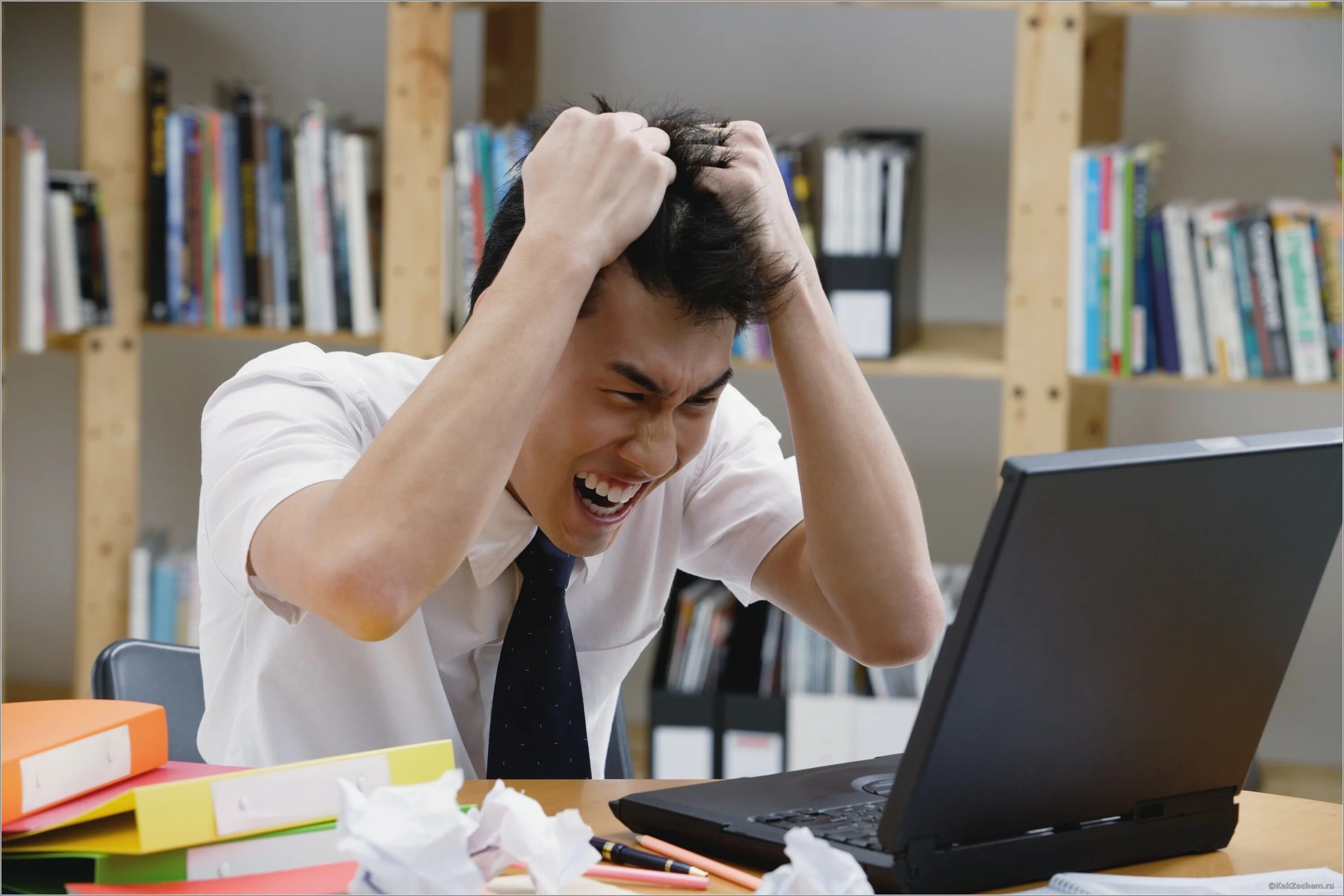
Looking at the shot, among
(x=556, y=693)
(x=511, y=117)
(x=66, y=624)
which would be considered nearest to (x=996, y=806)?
(x=556, y=693)

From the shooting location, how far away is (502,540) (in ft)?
3.89

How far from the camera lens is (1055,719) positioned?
0.76 metres

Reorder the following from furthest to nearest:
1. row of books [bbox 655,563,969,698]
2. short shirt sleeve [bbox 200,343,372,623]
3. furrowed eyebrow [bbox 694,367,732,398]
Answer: row of books [bbox 655,563,969,698] → furrowed eyebrow [bbox 694,367,732,398] → short shirt sleeve [bbox 200,343,372,623]

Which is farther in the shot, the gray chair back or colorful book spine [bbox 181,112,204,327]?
colorful book spine [bbox 181,112,204,327]

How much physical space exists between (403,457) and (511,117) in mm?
1821

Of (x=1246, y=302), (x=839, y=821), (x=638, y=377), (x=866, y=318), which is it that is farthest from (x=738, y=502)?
(x=1246, y=302)

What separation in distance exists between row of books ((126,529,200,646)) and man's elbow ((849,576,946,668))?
1604 mm

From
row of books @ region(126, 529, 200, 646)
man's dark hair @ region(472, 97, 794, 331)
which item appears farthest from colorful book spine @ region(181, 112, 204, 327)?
man's dark hair @ region(472, 97, 794, 331)

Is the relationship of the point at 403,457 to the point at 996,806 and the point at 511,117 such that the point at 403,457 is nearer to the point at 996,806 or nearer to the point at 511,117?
the point at 996,806

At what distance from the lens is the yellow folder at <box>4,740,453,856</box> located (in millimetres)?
697

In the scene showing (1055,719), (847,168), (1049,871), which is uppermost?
(847,168)

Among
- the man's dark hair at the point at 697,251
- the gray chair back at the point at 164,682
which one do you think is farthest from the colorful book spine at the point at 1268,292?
the gray chair back at the point at 164,682

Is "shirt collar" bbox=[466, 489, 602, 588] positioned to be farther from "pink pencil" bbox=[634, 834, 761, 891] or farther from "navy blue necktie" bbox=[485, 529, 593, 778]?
"pink pencil" bbox=[634, 834, 761, 891]

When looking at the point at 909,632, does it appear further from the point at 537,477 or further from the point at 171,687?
the point at 171,687
